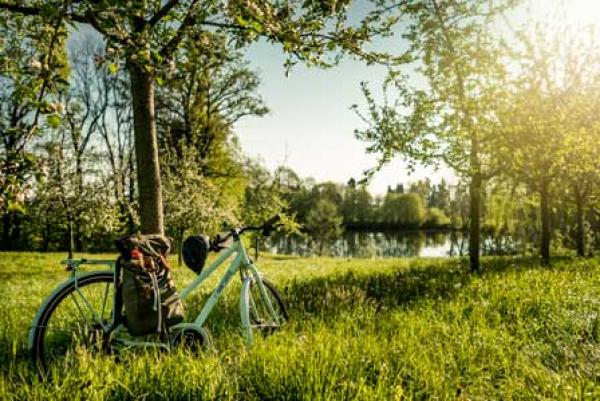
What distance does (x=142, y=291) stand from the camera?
12.4 ft

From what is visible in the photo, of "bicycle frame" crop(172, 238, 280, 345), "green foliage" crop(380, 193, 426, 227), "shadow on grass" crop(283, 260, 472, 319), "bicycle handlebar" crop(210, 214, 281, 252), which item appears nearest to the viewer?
"bicycle frame" crop(172, 238, 280, 345)

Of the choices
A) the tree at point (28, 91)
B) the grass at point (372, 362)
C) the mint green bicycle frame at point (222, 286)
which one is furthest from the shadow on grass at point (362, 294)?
the tree at point (28, 91)

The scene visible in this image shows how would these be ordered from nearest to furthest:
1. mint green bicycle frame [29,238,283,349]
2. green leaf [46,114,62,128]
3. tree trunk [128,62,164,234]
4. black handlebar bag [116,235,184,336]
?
green leaf [46,114,62,128] → black handlebar bag [116,235,184,336] → mint green bicycle frame [29,238,283,349] → tree trunk [128,62,164,234]

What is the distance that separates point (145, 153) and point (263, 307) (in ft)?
8.57

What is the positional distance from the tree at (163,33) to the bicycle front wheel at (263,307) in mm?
1920

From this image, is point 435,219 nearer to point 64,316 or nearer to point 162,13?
point 162,13

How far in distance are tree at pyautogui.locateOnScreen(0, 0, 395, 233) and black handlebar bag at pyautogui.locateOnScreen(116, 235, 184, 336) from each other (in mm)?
1578

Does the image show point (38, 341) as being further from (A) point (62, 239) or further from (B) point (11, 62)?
(A) point (62, 239)

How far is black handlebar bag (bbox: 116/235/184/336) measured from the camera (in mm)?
3758

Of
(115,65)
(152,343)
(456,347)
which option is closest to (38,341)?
(152,343)

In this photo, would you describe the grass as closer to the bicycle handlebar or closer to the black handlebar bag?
the black handlebar bag

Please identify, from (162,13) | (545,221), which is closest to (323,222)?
(545,221)

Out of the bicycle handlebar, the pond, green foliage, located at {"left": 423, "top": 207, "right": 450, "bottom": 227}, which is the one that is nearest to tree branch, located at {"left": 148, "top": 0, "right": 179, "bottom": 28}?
the bicycle handlebar

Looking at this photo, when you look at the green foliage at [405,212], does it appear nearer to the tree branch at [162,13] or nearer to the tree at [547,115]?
the tree at [547,115]
